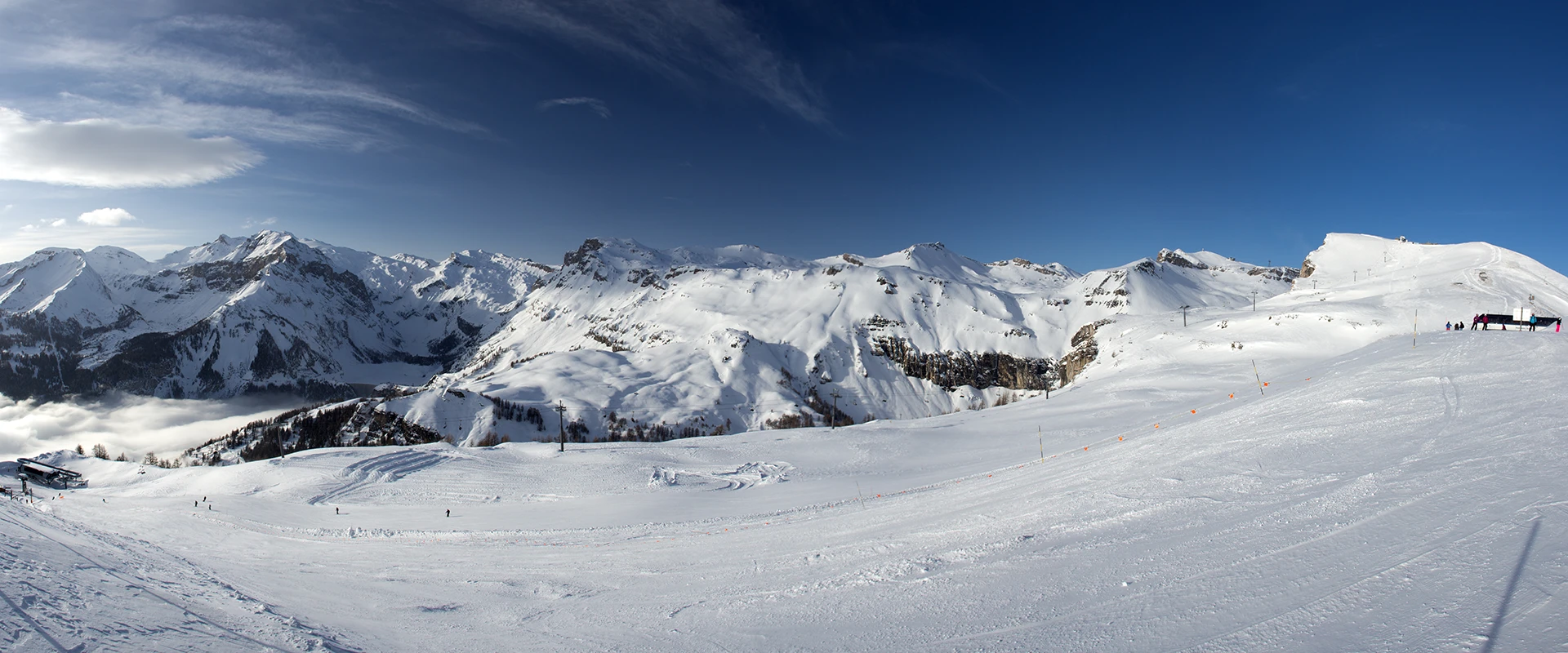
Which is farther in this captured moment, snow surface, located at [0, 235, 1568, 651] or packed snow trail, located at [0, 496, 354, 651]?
packed snow trail, located at [0, 496, 354, 651]

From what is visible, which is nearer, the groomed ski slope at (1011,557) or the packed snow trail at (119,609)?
the groomed ski slope at (1011,557)

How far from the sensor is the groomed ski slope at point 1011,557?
7.12 meters

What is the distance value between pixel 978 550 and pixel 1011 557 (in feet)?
2.66

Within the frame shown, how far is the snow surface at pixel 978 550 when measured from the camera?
7191mm

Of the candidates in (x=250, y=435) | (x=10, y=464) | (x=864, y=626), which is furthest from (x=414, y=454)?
(x=250, y=435)

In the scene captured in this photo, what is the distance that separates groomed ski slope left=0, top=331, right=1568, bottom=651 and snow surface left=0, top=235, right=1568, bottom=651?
6 cm

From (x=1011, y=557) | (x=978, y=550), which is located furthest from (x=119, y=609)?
(x=1011, y=557)

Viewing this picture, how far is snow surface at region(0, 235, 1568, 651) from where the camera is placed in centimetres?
719

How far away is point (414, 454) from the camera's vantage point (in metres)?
43.1

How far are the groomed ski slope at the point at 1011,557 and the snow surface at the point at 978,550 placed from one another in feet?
0.20

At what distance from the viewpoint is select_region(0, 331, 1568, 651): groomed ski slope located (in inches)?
280

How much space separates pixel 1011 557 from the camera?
10500mm

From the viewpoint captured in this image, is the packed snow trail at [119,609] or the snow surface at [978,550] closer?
the snow surface at [978,550]

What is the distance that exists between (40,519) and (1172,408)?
1926 inches
